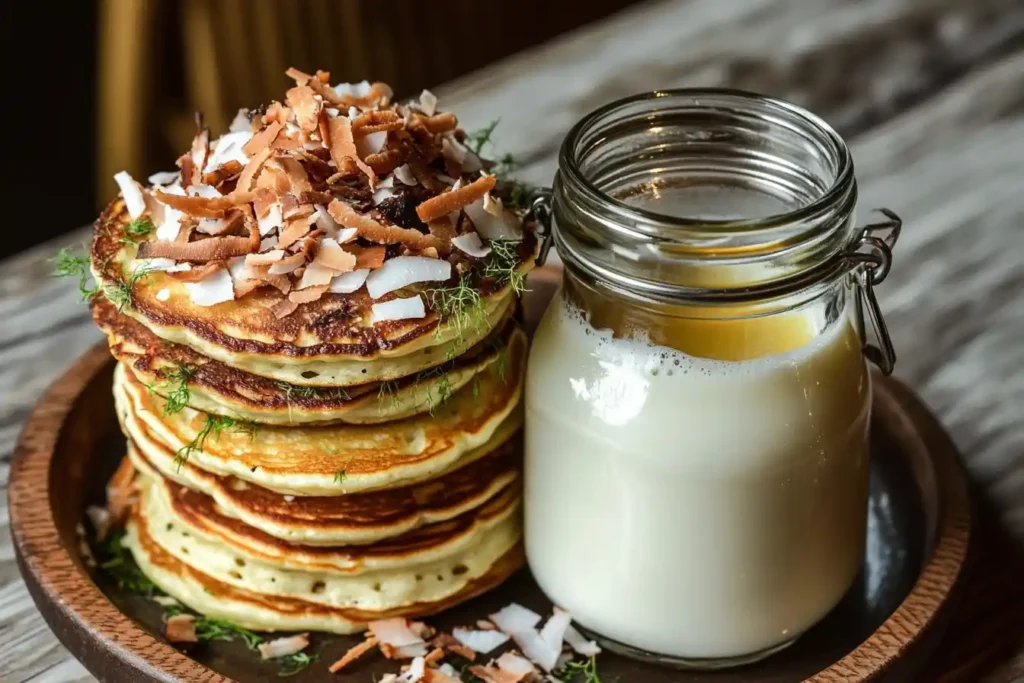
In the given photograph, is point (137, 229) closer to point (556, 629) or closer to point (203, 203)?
point (203, 203)

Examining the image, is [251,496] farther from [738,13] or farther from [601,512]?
[738,13]

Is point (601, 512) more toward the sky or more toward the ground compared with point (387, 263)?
more toward the ground

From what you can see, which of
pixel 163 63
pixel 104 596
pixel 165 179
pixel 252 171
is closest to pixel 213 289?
pixel 252 171

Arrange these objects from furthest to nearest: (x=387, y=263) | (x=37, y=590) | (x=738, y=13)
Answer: (x=738, y=13) → (x=37, y=590) → (x=387, y=263)

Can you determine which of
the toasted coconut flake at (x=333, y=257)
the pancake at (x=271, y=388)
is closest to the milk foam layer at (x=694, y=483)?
the pancake at (x=271, y=388)

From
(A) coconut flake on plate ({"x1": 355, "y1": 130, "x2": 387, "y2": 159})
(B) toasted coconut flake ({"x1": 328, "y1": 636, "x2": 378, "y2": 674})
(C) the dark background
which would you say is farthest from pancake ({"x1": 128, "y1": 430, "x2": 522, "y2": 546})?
(C) the dark background

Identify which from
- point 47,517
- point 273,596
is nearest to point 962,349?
point 273,596

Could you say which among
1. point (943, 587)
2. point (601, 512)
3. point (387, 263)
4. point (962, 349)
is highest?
point (387, 263)
